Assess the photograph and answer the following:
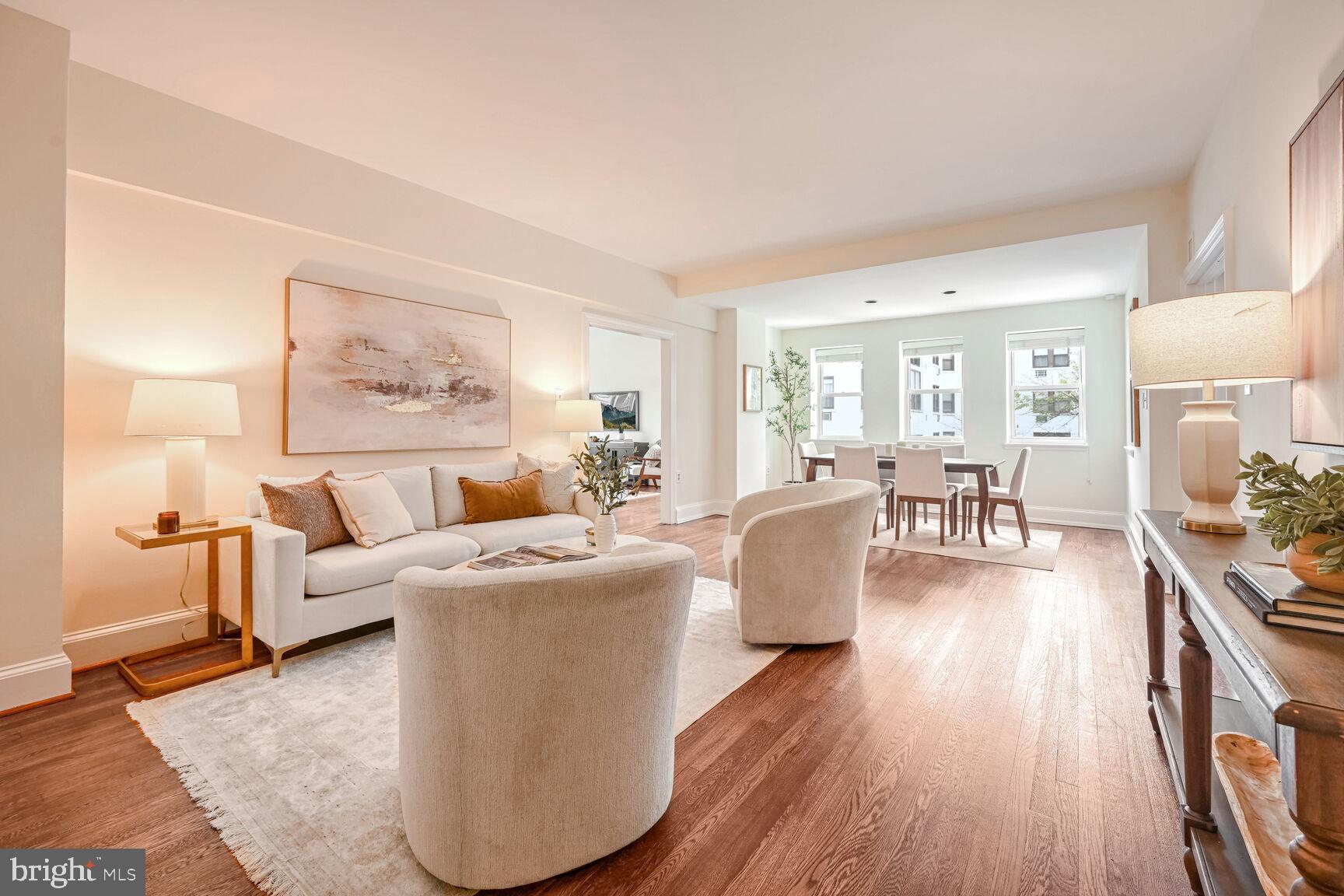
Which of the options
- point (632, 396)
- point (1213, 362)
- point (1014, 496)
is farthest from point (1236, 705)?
point (632, 396)

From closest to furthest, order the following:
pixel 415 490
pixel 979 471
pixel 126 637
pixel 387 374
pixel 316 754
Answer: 1. pixel 316 754
2. pixel 126 637
3. pixel 415 490
4. pixel 387 374
5. pixel 979 471

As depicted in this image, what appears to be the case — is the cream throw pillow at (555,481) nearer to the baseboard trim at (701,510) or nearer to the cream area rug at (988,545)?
the baseboard trim at (701,510)

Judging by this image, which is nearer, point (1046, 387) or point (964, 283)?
point (964, 283)

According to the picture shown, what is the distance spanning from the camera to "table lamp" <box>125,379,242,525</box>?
2.50 m

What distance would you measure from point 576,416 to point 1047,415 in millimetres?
5334

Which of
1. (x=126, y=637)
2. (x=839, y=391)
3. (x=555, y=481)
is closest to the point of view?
(x=126, y=637)

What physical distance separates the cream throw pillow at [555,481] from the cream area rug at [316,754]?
145 centimetres

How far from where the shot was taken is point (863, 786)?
5.76 feet

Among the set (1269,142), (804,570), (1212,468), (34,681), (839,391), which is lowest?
(34,681)

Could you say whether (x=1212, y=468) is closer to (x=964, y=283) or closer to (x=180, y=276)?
(x=180, y=276)

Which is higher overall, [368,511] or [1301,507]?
[1301,507]

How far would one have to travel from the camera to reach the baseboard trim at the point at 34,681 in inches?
87.0

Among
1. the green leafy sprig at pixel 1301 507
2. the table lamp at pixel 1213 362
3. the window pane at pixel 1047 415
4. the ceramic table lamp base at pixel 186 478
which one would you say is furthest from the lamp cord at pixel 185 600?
the window pane at pixel 1047 415

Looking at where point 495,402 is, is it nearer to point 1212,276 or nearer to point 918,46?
point 918,46
